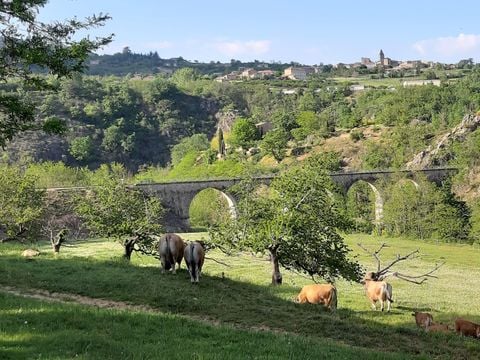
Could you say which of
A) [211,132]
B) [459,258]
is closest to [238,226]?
[459,258]

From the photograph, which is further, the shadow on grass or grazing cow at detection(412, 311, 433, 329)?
grazing cow at detection(412, 311, 433, 329)

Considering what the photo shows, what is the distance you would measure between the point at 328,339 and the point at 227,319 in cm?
249

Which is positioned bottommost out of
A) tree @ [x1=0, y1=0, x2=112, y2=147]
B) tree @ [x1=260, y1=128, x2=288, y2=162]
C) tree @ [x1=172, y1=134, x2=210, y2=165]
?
tree @ [x1=172, y1=134, x2=210, y2=165]

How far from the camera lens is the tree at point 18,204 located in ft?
129

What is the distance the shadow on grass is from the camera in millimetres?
12602

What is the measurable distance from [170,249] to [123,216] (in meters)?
6.13

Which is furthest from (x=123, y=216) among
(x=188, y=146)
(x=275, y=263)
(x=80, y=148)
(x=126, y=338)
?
(x=188, y=146)

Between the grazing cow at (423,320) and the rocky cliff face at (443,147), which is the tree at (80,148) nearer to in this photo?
the rocky cliff face at (443,147)

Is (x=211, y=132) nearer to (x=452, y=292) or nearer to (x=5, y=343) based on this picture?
(x=452, y=292)

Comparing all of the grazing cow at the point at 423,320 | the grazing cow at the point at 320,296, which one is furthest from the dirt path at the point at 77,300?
the grazing cow at the point at 423,320

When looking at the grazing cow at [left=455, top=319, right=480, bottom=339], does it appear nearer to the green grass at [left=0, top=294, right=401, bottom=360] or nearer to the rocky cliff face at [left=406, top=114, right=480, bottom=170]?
the green grass at [left=0, top=294, right=401, bottom=360]

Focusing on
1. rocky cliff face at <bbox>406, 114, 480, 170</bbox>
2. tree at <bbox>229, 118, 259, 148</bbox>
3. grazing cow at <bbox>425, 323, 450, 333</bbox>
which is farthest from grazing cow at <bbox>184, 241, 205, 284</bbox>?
tree at <bbox>229, 118, 259, 148</bbox>

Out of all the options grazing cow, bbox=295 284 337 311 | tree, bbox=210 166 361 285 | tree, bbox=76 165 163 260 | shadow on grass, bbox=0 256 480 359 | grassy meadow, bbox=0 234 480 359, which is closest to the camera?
grassy meadow, bbox=0 234 480 359

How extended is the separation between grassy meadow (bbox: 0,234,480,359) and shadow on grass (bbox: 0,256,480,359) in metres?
0.03
